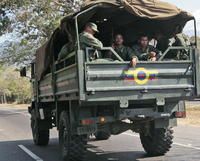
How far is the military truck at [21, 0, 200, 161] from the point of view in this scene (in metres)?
7.51

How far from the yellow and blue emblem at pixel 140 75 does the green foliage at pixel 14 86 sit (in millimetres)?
68671

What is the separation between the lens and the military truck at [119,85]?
7.51 metres

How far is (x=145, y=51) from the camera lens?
8.65 m

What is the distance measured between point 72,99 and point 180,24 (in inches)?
112

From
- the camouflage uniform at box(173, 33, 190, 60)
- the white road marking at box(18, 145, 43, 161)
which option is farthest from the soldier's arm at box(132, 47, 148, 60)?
the white road marking at box(18, 145, 43, 161)

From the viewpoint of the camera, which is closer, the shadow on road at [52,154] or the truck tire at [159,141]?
the truck tire at [159,141]

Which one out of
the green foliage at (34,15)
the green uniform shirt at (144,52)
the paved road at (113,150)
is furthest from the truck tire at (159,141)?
the green foliage at (34,15)

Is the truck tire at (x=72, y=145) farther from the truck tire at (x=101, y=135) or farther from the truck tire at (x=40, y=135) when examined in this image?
the truck tire at (x=40, y=135)

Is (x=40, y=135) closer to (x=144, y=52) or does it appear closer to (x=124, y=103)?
(x=144, y=52)

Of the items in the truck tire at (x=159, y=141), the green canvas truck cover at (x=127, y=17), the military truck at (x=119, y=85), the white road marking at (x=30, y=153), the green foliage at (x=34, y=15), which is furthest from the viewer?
the green foliage at (x=34, y=15)

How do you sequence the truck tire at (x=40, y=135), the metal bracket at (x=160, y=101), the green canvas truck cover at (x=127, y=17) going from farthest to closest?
the truck tire at (x=40, y=135), the green canvas truck cover at (x=127, y=17), the metal bracket at (x=160, y=101)

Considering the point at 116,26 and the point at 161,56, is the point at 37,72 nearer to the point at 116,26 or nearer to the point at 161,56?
the point at 116,26

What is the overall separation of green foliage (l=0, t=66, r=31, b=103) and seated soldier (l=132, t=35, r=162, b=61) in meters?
67.6

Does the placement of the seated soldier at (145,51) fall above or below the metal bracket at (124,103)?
above
